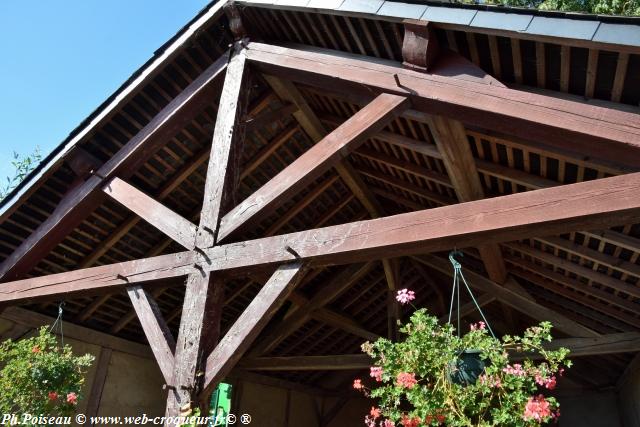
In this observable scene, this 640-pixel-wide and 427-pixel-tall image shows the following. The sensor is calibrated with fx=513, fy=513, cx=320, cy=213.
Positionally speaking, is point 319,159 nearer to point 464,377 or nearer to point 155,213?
point 155,213

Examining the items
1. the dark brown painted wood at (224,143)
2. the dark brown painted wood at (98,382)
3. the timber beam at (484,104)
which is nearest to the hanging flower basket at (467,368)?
the timber beam at (484,104)

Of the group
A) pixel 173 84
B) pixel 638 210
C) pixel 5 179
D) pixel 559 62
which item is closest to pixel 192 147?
pixel 173 84

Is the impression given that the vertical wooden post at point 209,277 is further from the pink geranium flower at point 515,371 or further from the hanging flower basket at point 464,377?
the pink geranium flower at point 515,371

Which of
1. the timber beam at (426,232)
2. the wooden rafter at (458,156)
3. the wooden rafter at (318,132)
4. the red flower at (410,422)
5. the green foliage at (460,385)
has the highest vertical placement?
the wooden rafter at (318,132)

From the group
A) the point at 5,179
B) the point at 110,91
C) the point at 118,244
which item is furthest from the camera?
the point at 5,179

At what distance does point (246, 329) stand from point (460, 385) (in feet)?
3.77

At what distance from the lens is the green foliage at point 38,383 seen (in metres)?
3.60

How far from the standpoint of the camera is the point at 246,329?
2811 millimetres

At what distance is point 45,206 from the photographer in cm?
452

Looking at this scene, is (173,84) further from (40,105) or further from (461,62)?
(40,105)

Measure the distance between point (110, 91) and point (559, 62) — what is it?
3.21 m

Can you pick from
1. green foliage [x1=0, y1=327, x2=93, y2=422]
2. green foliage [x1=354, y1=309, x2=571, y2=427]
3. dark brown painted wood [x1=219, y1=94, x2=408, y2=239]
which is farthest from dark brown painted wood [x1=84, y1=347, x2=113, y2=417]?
green foliage [x1=354, y1=309, x2=571, y2=427]

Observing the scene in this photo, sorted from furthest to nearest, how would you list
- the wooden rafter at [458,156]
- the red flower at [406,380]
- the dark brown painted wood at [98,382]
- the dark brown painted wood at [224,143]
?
the dark brown painted wood at [98,382] → the wooden rafter at [458,156] → the dark brown painted wood at [224,143] → the red flower at [406,380]

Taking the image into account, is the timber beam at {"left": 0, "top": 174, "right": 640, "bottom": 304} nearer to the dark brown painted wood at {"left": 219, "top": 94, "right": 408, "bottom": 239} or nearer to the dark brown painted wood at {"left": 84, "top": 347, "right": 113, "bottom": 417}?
the dark brown painted wood at {"left": 219, "top": 94, "right": 408, "bottom": 239}
